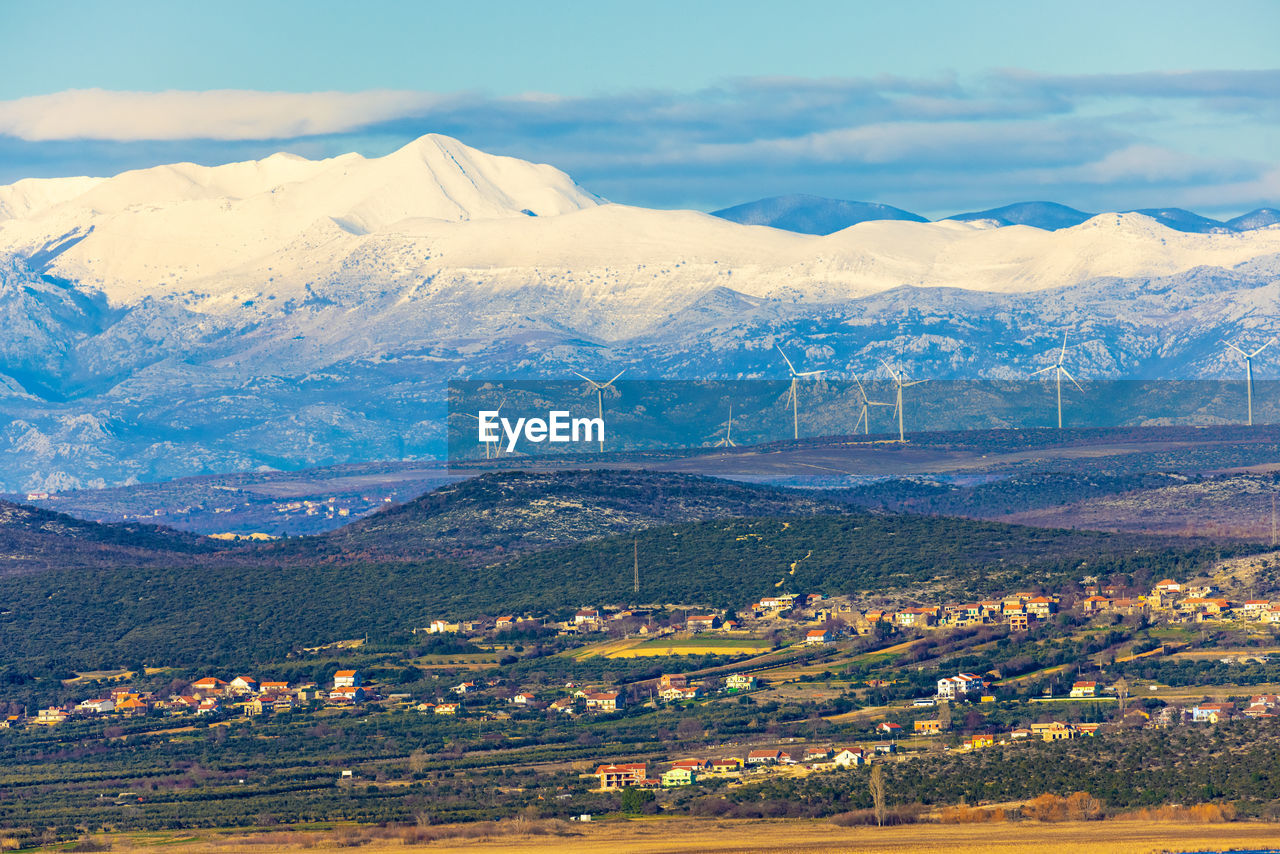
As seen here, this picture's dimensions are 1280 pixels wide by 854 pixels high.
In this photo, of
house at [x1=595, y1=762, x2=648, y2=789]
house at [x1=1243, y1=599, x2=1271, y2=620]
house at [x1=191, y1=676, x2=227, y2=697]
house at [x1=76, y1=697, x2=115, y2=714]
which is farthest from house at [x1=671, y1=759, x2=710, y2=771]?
house at [x1=1243, y1=599, x2=1271, y2=620]

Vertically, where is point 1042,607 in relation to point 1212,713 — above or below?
below

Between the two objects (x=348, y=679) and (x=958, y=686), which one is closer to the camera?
(x=958, y=686)

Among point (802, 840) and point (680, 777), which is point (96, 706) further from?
point (802, 840)

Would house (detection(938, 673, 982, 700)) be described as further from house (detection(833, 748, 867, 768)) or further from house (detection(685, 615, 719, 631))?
house (detection(685, 615, 719, 631))

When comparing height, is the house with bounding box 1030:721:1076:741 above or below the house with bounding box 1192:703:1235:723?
below

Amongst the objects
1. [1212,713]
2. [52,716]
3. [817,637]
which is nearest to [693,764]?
[1212,713]

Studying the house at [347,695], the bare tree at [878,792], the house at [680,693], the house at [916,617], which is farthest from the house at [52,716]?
the bare tree at [878,792]

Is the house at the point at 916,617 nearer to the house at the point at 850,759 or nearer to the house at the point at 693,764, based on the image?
the house at the point at 850,759
